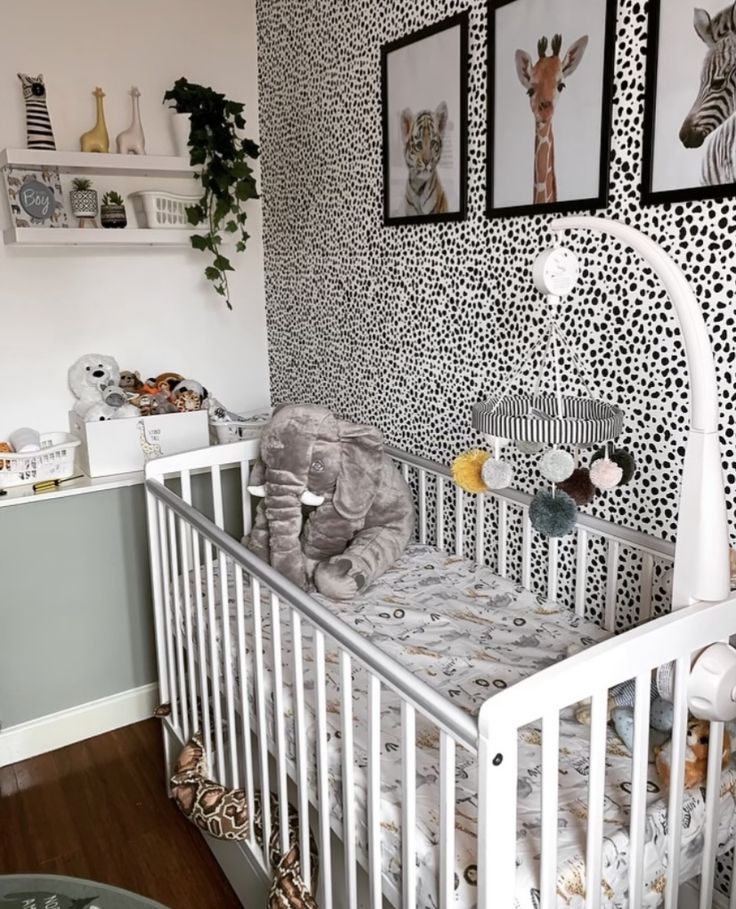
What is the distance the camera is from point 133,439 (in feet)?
8.13

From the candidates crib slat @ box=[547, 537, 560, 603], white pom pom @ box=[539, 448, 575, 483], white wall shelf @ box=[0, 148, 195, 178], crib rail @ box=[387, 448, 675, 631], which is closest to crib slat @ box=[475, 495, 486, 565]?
crib rail @ box=[387, 448, 675, 631]

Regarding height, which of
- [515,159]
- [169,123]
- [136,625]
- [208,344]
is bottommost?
[136,625]

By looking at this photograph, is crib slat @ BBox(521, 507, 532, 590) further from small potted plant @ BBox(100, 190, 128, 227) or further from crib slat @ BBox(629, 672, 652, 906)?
small potted plant @ BBox(100, 190, 128, 227)

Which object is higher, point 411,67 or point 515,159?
point 411,67

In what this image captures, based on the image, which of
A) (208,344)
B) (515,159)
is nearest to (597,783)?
(515,159)

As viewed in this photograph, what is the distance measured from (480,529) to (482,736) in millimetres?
1140

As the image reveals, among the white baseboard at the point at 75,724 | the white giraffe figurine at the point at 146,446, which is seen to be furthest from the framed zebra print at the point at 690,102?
the white baseboard at the point at 75,724

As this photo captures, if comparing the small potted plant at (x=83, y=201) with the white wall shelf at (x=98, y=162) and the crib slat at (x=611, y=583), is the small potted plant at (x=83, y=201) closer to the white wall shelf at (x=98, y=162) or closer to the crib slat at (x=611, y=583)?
the white wall shelf at (x=98, y=162)

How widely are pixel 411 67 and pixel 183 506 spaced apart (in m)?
1.25

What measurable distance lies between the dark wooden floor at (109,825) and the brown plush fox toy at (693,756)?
113 centimetres

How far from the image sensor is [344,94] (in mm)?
2346

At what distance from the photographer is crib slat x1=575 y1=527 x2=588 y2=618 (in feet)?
5.69

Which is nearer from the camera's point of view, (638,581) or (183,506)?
(638,581)

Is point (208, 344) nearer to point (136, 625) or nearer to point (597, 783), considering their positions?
point (136, 625)
